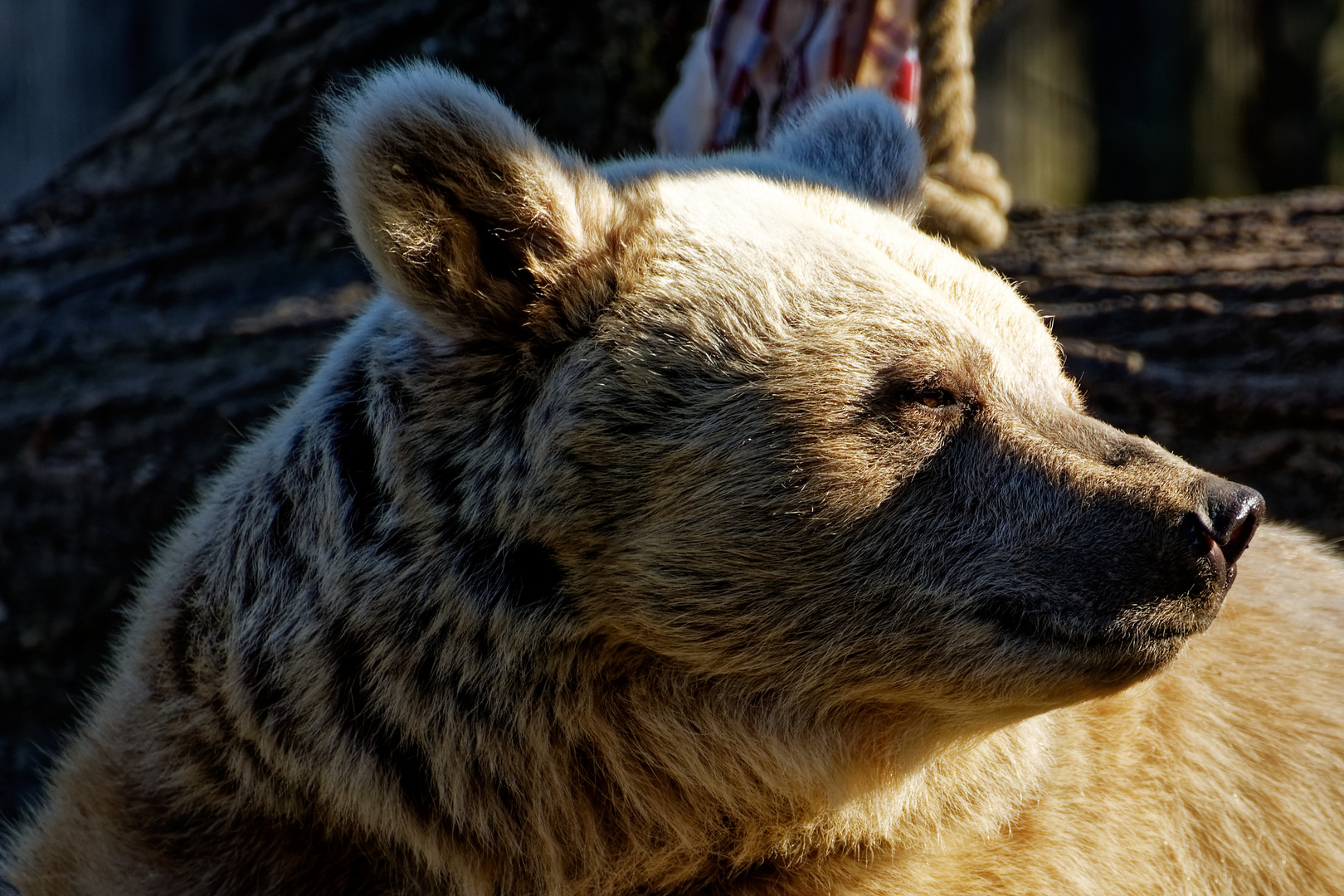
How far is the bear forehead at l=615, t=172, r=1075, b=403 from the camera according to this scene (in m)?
2.38

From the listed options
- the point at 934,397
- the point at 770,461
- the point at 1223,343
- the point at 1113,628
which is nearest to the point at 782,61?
the point at 1223,343

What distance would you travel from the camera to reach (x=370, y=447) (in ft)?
8.15

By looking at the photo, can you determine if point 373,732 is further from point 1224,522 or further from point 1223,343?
point 1223,343

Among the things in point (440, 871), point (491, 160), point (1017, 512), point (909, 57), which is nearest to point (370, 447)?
point (491, 160)

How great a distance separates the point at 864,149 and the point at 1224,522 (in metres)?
1.26

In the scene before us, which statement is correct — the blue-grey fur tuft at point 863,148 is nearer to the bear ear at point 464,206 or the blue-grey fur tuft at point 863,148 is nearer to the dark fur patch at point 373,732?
the bear ear at point 464,206

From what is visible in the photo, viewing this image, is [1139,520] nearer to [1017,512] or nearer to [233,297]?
[1017,512]

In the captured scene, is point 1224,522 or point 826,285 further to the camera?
point 826,285

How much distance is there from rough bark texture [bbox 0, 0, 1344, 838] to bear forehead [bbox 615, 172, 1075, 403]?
165 centimetres

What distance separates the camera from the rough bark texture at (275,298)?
4.06 metres

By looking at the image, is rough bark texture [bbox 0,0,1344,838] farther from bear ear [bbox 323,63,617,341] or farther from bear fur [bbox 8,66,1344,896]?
bear ear [bbox 323,63,617,341]

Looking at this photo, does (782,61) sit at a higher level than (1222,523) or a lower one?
higher

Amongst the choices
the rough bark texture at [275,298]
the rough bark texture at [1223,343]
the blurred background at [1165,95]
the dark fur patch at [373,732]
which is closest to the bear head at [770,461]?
the dark fur patch at [373,732]

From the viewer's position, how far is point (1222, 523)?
219cm
